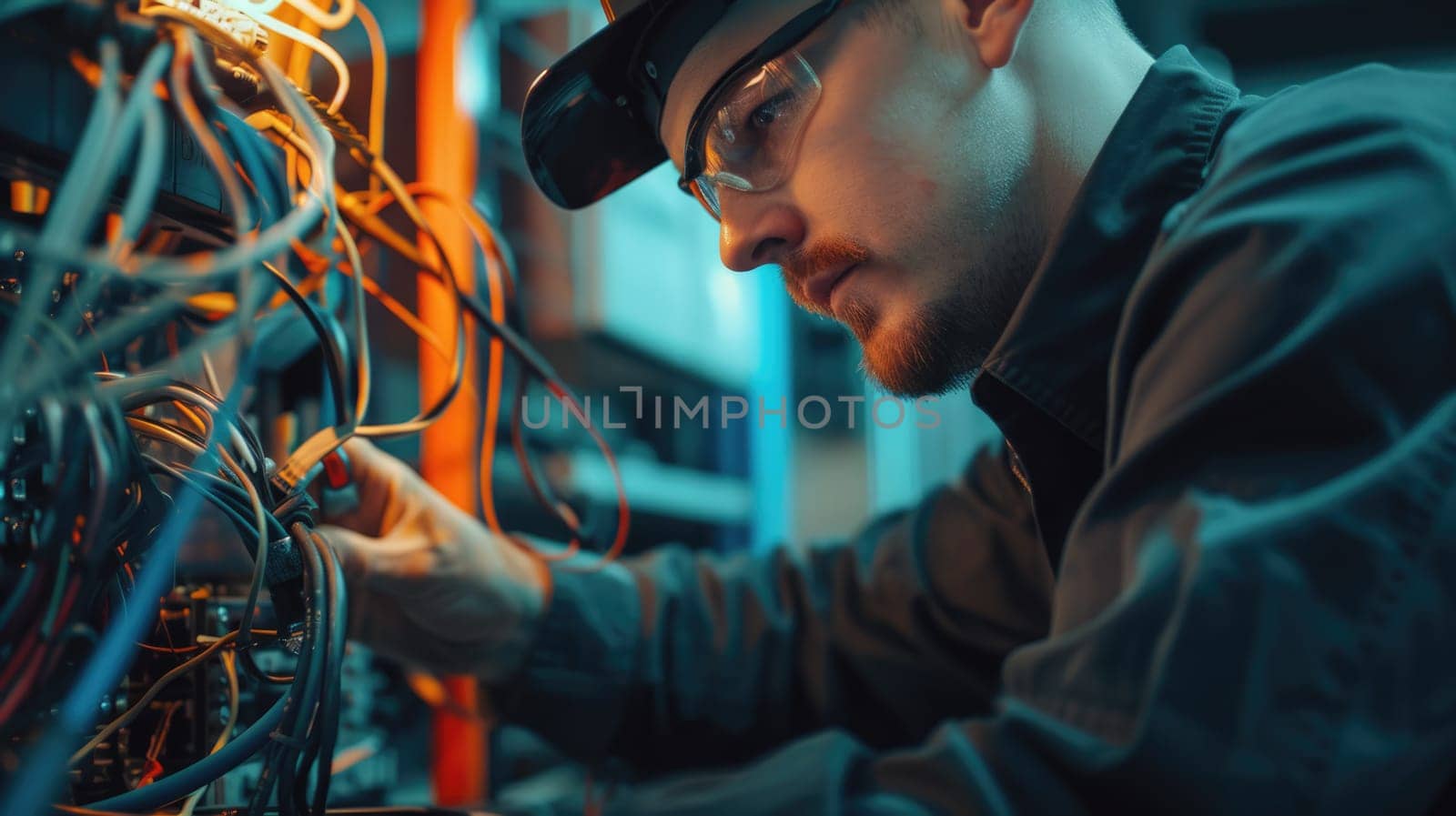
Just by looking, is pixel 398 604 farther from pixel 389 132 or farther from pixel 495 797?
pixel 389 132

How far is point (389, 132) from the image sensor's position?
1.23 metres

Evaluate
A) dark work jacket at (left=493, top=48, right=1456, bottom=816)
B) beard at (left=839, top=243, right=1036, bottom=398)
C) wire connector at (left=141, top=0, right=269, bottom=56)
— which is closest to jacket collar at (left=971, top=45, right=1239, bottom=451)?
dark work jacket at (left=493, top=48, right=1456, bottom=816)

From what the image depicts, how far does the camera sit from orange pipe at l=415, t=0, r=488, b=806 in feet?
3.65

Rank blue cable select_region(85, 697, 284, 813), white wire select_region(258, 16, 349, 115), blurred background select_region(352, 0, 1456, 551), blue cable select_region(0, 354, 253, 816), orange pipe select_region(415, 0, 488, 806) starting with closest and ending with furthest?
1. blue cable select_region(0, 354, 253, 816)
2. blue cable select_region(85, 697, 284, 813)
3. white wire select_region(258, 16, 349, 115)
4. orange pipe select_region(415, 0, 488, 806)
5. blurred background select_region(352, 0, 1456, 551)

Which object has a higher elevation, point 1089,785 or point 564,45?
point 564,45

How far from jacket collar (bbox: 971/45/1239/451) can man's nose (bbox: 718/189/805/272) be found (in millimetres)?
212

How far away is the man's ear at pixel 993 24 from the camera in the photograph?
0.73 meters

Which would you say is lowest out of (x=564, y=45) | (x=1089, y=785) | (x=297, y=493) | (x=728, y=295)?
(x=1089, y=785)

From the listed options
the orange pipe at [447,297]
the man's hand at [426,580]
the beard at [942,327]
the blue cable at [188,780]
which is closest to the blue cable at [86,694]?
the blue cable at [188,780]

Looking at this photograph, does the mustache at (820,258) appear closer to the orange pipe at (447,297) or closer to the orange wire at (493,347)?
the orange wire at (493,347)

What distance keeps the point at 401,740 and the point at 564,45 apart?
3.39ft

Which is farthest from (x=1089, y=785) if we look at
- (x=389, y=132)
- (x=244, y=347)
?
(x=389, y=132)

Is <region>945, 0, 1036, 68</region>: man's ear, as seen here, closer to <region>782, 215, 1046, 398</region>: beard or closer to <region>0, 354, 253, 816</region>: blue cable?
<region>782, 215, 1046, 398</region>: beard

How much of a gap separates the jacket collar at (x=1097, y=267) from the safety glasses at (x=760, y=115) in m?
0.22
